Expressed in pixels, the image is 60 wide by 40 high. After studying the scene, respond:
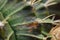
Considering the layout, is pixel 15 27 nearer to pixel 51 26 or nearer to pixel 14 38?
pixel 14 38

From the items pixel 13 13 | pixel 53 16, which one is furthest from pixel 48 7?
pixel 13 13

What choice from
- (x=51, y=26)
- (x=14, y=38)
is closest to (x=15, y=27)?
(x=14, y=38)

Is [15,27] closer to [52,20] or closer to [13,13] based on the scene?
[13,13]

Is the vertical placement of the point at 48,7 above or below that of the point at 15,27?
above

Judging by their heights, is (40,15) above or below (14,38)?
above

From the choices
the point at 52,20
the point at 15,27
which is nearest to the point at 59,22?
the point at 52,20

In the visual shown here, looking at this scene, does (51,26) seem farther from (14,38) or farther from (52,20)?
(14,38)
